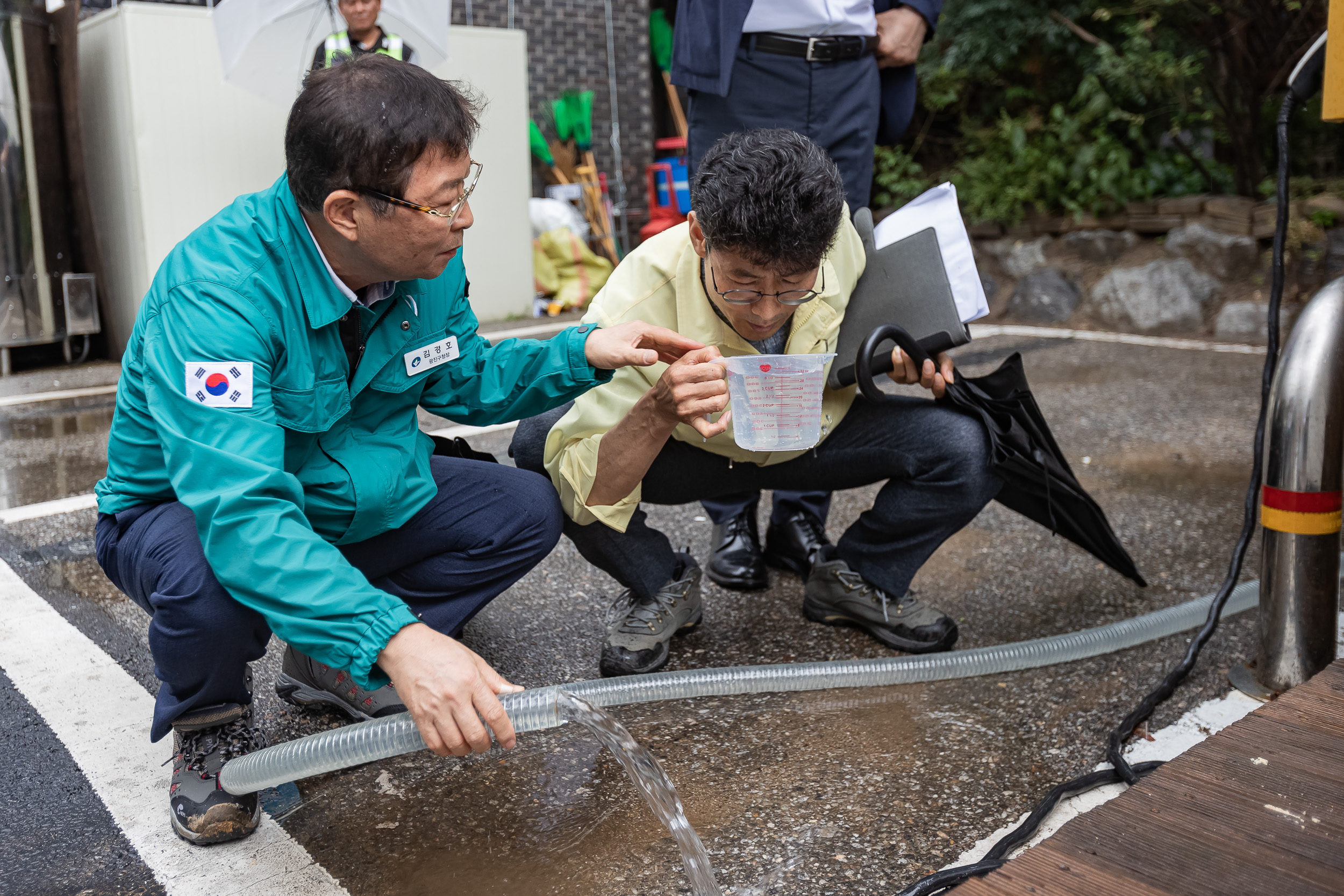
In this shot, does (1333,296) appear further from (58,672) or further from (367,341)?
(58,672)

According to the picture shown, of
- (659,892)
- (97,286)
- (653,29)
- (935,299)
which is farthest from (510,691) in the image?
(653,29)

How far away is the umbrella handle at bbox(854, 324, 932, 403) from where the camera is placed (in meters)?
2.26

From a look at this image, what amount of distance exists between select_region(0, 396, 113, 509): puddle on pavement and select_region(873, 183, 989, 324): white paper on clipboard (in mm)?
2941

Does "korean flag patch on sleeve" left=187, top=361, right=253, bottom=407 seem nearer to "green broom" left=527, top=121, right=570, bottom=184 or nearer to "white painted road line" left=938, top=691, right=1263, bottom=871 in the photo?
"white painted road line" left=938, top=691, right=1263, bottom=871

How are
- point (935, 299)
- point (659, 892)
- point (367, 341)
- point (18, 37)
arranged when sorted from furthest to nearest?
point (18, 37) < point (935, 299) < point (367, 341) < point (659, 892)

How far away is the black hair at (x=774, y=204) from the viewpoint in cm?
203

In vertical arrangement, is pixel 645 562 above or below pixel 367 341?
below

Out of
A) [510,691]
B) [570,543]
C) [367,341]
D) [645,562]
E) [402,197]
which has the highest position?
[402,197]

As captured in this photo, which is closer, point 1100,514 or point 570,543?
point 1100,514

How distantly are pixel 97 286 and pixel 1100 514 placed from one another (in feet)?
20.4

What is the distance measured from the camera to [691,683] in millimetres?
2188

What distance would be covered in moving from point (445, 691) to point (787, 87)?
225 cm

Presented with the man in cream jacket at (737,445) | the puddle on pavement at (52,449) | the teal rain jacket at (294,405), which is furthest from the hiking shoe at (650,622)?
the puddle on pavement at (52,449)

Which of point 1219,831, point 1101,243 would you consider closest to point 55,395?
point 1219,831
